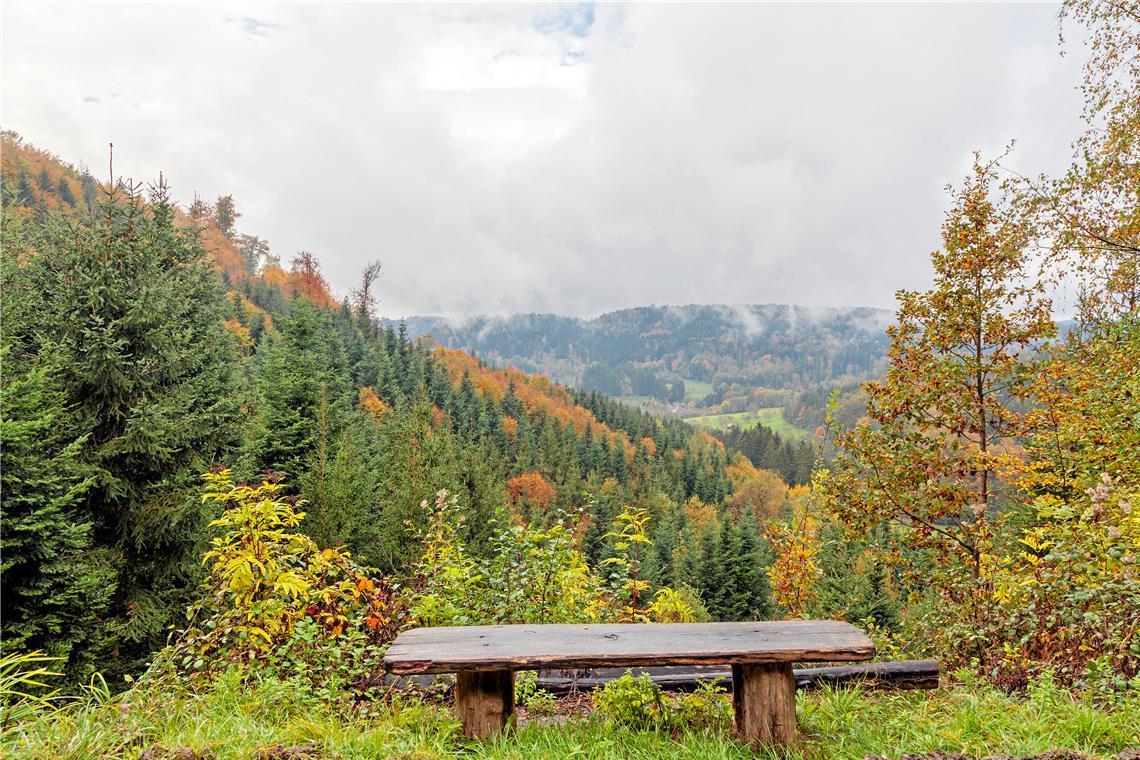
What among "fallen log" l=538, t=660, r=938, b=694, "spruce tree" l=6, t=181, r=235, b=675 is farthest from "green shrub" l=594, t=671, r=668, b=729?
"spruce tree" l=6, t=181, r=235, b=675

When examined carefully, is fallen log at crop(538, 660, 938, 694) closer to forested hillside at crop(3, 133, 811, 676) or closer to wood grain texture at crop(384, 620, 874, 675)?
wood grain texture at crop(384, 620, 874, 675)

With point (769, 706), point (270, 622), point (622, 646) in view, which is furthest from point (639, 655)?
point (270, 622)

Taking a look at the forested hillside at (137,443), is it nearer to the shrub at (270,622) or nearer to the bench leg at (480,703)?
the shrub at (270,622)

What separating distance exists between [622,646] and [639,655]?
222 mm

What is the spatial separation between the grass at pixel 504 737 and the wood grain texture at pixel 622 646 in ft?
1.64

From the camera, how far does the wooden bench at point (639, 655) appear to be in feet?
10.9

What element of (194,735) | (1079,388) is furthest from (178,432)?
(1079,388)

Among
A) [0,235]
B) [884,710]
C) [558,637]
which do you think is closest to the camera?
[558,637]

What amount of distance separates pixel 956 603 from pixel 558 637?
16.4 ft

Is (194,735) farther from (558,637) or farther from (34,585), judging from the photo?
(34,585)

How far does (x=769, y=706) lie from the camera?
11.5 ft

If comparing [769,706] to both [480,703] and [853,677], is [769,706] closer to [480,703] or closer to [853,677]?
[853,677]

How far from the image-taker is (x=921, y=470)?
6.64 metres

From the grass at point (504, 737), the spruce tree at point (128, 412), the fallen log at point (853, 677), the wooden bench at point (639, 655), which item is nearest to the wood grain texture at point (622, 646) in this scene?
the wooden bench at point (639, 655)
